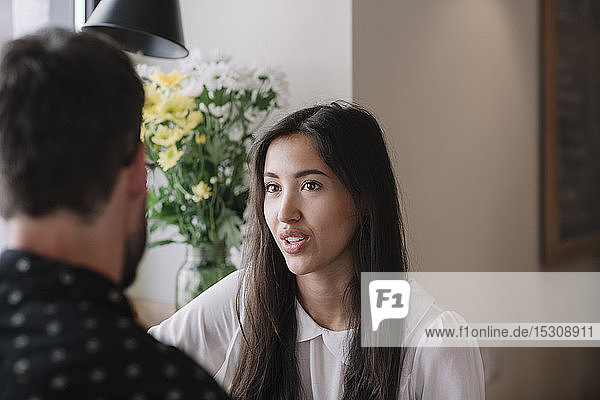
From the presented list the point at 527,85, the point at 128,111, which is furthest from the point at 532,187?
the point at 128,111

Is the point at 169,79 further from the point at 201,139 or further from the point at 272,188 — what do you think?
the point at 272,188

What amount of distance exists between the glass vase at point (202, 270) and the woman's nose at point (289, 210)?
0.47 meters

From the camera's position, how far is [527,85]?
2.80m

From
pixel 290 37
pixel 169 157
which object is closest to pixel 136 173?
pixel 169 157

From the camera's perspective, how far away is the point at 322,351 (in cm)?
143

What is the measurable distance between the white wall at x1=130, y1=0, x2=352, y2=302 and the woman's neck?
582 millimetres

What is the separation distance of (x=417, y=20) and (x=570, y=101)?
1124 millimetres

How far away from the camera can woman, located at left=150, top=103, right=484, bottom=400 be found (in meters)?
1.36

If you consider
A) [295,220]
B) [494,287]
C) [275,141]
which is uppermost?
[275,141]

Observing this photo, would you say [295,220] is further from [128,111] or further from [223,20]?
[223,20]

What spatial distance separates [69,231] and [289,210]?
727 millimetres

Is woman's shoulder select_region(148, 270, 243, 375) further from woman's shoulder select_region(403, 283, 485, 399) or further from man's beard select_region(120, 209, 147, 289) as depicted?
man's beard select_region(120, 209, 147, 289)

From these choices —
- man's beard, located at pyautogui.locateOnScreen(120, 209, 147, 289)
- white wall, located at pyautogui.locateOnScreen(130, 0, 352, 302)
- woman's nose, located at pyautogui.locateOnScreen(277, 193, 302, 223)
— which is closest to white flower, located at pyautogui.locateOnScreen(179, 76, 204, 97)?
white wall, located at pyautogui.locateOnScreen(130, 0, 352, 302)

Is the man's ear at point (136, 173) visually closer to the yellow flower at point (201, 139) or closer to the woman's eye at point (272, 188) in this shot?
the woman's eye at point (272, 188)
